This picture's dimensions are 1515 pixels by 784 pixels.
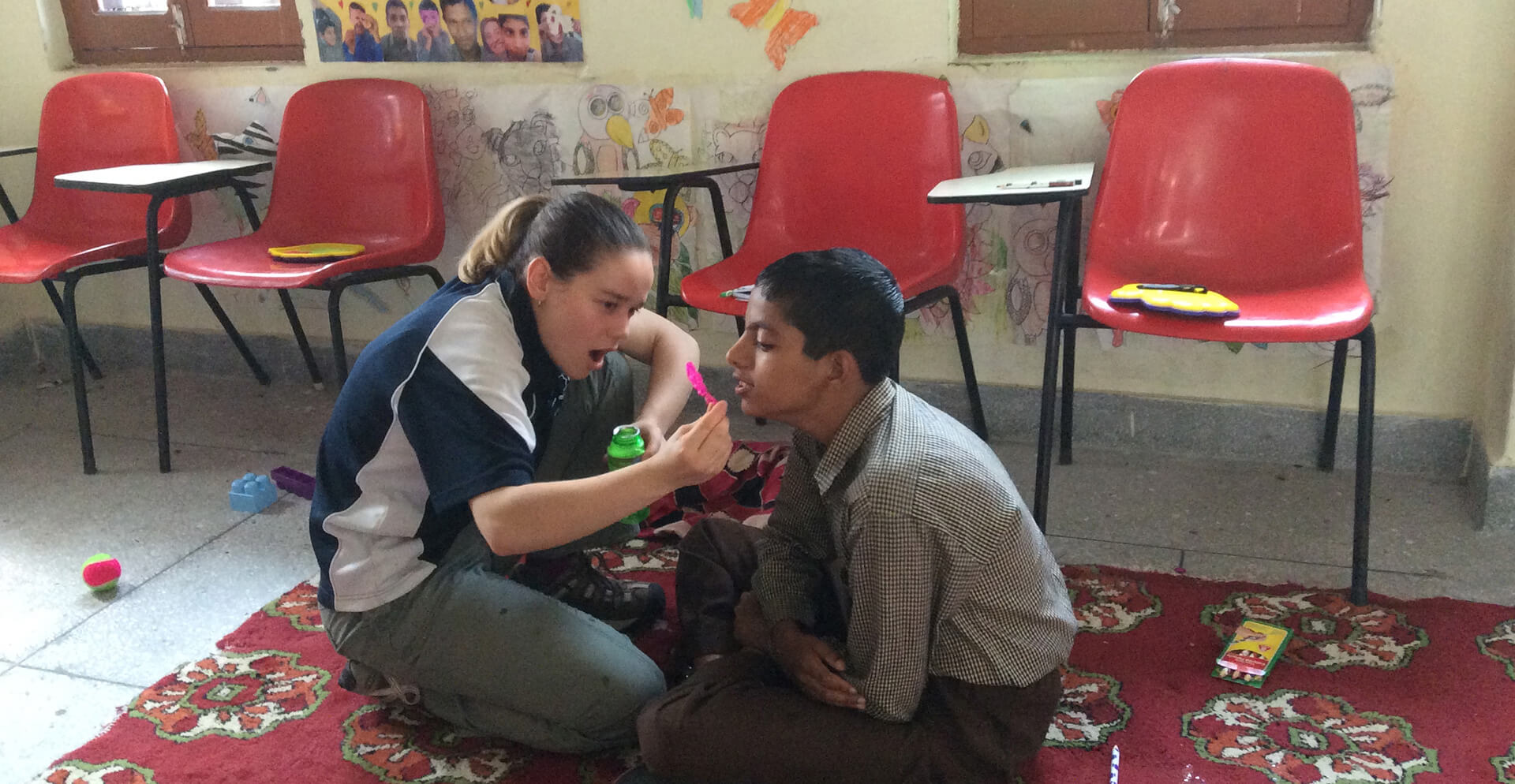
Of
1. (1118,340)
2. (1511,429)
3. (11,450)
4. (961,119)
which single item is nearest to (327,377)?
(11,450)

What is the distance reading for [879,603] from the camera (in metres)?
1.26

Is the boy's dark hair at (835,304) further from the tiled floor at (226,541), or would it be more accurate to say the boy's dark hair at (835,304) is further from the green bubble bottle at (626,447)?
the tiled floor at (226,541)

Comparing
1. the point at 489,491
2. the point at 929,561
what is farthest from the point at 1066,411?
the point at 489,491

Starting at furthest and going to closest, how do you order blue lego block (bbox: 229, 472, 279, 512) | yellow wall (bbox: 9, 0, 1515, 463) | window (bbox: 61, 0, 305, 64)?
window (bbox: 61, 0, 305, 64) < blue lego block (bbox: 229, 472, 279, 512) < yellow wall (bbox: 9, 0, 1515, 463)

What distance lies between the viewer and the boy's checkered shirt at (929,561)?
1.24 metres

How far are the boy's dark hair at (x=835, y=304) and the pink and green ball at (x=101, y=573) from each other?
4.51ft

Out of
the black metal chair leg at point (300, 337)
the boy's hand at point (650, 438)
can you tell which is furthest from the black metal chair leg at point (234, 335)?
the boy's hand at point (650, 438)

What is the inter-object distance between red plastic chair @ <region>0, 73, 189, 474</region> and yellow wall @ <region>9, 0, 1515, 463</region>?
0.30 metres

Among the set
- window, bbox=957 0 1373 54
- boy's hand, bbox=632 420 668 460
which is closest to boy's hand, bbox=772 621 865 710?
boy's hand, bbox=632 420 668 460

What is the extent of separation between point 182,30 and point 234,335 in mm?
829

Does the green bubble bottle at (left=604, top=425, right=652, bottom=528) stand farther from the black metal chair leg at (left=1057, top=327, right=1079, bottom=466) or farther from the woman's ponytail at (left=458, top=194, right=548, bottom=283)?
the black metal chair leg at (left=1057, top=327, right=1079, bottom=466)

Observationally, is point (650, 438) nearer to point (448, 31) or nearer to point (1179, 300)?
point (1179, 300)

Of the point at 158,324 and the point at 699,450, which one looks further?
the point at 158,324

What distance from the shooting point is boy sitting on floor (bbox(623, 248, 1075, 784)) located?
1.25 metres
